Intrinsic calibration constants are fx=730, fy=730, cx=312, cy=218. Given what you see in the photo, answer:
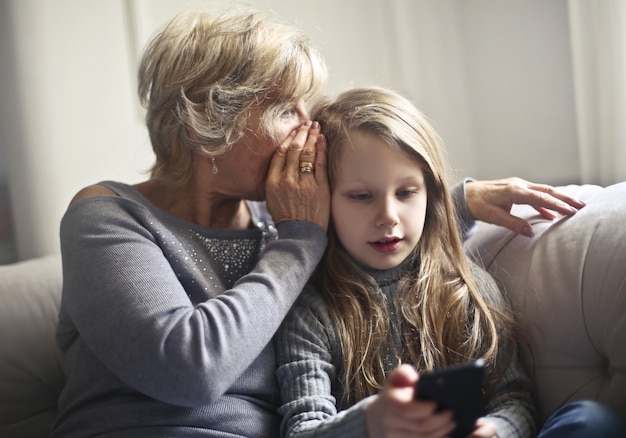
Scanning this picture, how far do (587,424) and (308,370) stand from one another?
43 centimetres

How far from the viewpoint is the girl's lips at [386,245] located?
1.25m

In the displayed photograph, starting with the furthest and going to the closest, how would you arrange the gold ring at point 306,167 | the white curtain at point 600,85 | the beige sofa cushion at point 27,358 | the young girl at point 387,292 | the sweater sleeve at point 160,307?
the white curtain at point 600,85 → the beige sofa cushion at point 27,358 → the gold ring at point 306,167 → the young girl at point 387,292 → the sweater sleeve at point 160,307

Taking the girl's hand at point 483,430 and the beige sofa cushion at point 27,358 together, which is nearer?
the girl's hand at point 483,430

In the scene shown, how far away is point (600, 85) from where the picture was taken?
6.26 ft

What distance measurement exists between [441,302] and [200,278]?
42 cm

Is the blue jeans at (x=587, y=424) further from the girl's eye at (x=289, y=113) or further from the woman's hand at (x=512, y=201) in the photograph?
the girl's eye at (x=289, y=113)

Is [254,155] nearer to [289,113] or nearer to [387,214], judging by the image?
[289,113]

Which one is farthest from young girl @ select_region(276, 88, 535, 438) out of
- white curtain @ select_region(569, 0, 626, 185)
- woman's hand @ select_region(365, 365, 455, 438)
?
white curtain @ select_region(569, 0, 626, 185)

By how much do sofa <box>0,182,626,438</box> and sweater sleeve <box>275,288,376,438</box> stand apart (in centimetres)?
34

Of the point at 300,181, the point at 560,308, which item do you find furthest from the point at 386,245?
the point at 560,308

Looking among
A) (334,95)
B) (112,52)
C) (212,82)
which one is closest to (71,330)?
(212,82)

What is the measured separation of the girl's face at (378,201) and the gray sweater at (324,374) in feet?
0.21

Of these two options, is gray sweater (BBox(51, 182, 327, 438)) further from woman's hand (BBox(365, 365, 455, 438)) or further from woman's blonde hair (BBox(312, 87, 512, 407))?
woman's hand (BBox(365, 365, 455, 438))

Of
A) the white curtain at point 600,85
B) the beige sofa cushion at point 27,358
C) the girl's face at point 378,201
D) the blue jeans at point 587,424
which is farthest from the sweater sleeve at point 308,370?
the white curtain at point 600,85
